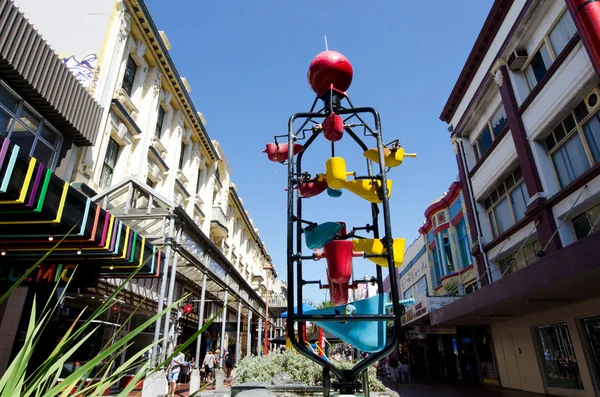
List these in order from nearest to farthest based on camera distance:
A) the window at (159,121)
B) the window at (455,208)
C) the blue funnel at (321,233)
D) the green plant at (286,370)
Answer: the blue funnel at (321,233), the green plant at (286,370), the window at (159,121), the window at (455,208)

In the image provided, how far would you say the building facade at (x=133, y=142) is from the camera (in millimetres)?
9750

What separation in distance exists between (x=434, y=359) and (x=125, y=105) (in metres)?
24.4

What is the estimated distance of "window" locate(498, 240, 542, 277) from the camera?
1377 centimetres

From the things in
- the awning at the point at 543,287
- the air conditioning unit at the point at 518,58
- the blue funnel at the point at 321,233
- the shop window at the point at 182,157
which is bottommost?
the blue funnel at the point at 321,233

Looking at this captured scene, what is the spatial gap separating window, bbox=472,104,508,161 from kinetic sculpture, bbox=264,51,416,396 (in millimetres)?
14709

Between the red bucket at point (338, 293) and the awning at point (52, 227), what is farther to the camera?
the awning at point (52, 227)

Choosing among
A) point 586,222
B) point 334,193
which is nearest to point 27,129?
point 334,193

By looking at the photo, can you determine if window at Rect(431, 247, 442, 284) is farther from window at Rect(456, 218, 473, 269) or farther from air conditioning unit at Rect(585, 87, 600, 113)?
air conditioning unit at Rect(585, 87, 600, 113)

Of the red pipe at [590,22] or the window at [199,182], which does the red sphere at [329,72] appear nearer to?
the red pipe at [590,22]

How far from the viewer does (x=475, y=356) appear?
19.1m

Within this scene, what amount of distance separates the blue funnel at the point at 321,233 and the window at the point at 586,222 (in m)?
10.9

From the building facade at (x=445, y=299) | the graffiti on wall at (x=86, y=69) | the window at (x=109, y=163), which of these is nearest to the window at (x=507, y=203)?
the building facade at (x=445, y=299)

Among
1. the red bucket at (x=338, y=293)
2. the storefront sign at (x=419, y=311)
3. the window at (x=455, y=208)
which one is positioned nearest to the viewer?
the red bucket at (x=338, y=293)

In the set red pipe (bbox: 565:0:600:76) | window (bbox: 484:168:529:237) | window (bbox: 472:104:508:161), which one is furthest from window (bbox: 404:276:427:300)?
red pipe (bbox: 565:0:600:76)
